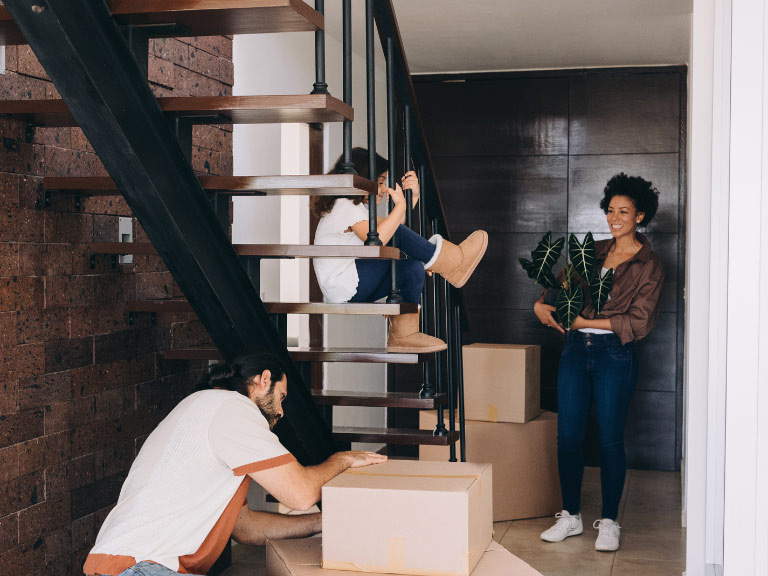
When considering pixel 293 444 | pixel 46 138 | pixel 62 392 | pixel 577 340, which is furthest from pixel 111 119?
pixel 577 340

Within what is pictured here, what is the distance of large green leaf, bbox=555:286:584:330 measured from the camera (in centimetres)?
388

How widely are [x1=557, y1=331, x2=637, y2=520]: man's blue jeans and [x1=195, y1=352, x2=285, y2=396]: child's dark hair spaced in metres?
1.76

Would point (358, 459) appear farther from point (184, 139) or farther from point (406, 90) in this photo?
point (406, 90)

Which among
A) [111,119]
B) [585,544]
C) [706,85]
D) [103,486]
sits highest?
[706,85]

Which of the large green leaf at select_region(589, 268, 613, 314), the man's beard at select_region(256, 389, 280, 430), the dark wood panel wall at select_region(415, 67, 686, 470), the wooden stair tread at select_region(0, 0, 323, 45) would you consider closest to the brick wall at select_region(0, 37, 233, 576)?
the wooden stair tread at select_region(0, 0, 323, 45)

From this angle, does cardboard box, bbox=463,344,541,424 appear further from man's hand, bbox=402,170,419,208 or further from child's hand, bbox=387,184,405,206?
child's hand, bbox=387,184,405,206

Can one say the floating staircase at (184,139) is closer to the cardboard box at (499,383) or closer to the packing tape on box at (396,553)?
the packing tape on box at (396,553)

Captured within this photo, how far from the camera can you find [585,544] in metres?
3.90

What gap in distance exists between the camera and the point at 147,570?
2.16m

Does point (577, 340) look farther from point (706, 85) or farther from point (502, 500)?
point (706, 85)

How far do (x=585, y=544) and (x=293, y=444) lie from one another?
66.5 inches

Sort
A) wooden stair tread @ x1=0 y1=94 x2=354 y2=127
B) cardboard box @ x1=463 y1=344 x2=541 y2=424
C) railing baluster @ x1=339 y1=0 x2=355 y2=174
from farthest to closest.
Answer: cardboard box @ x1=463 y1=344 x2=541 y2=424 < railing baluster @ x1=339 y1=0 x2=355 y2=174 < wooden stair tread @ x1=0 y1=94 x2=354 y2=127

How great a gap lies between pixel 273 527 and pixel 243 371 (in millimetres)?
508

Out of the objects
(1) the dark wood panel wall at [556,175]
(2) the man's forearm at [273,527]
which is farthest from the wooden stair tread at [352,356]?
(1) the dark wood panel wall at [556,175]
